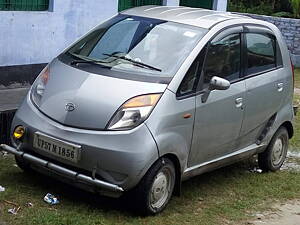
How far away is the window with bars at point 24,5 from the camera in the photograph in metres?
8.83

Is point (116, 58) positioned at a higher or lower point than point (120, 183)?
higher

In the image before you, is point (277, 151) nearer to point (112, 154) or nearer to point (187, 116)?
point (187, 116)

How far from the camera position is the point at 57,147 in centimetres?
501

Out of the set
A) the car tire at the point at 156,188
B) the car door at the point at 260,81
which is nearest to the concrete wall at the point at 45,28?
the car door at the point at 260,81

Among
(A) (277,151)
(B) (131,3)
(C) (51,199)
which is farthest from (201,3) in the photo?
(C) (51,199)

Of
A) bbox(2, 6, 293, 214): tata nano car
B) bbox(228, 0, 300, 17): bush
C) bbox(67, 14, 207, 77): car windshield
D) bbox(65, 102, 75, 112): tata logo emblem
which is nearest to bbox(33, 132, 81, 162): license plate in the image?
bbox(2, 6, 293, 214): tata nano car

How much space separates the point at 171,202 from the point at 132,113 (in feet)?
3.69

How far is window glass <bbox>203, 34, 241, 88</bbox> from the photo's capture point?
570 cm

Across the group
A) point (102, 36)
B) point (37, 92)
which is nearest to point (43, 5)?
point (102, 36)

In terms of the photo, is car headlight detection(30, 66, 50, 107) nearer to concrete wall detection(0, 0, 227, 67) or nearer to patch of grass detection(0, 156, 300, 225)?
patch of grass detection(0, 156, 300, 225)

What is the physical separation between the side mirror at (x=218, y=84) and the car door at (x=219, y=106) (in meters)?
0.08

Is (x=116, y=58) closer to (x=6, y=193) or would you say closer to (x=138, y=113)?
(x=138, y=113)

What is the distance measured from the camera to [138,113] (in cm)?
498

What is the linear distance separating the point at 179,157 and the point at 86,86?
1040 mm
